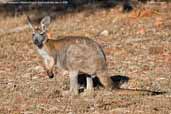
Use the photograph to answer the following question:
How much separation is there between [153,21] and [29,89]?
5.84 metres

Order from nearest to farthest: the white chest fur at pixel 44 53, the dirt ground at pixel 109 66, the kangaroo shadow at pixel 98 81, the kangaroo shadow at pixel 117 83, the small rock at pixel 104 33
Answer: the dirt ground at pixel 109 66 < the kangaroo shadow at pixel 117 83 < the white chest fur at pixel 44 53 < the kangaroo shadow at pixel 98 81 < the small rock at pixel 104 33

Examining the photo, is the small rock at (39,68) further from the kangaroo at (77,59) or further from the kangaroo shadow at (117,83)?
the kangaroo at (77,59)

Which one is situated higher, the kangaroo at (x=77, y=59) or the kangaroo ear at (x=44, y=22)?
the kangaroo ear at (x=44, y=22)

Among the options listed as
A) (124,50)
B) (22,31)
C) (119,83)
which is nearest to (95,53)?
(119,83)

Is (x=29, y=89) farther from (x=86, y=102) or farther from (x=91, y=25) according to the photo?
(x=91, y=25)

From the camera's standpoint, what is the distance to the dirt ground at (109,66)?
23.4ft

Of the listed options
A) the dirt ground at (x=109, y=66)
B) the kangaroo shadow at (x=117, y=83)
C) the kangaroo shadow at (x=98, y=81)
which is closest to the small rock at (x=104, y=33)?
the dirt ground at (x=109, y=66)

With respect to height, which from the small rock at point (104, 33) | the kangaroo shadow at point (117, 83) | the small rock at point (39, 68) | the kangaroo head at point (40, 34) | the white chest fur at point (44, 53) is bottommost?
the kangaroo shadow at point (117, 83)

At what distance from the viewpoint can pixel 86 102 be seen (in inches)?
287

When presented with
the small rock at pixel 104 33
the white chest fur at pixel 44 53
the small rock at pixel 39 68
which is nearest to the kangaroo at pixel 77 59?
the white chest fur at pixel 44 53

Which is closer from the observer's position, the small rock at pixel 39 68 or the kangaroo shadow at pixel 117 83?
the kangaroo shadow at pixel 117 83

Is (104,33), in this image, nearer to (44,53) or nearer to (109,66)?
(109,66)

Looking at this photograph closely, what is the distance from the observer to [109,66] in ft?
31.9

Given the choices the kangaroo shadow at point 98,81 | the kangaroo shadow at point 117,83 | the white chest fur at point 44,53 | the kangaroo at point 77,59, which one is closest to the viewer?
the kangaroo at point 77,59
